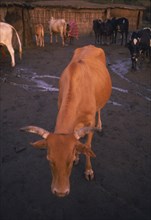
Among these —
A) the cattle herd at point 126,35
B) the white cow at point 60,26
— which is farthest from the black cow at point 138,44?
the white cow at point 60,26

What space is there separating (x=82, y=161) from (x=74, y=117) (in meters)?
2.09

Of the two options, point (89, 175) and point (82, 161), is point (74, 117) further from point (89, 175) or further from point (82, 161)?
point (82, 161)

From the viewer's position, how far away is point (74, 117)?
167 inches

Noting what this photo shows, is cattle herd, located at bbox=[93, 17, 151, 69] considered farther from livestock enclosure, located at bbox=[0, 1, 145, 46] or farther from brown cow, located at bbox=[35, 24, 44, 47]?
livestock enclosure, located at bbox=[0, 1, 145, 46]

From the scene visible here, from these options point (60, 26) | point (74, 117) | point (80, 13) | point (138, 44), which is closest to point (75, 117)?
point (74, 117)

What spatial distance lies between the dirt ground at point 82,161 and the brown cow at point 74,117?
562 millimetres

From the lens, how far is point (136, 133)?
7.19 meters

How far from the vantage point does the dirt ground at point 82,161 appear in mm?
4789

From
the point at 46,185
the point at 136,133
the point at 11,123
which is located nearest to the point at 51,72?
the point at 11,123

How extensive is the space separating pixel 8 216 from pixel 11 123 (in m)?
3.43

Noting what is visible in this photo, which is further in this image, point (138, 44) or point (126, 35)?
point (126, 35)

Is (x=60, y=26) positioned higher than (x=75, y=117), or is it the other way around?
(x=60, y=26)

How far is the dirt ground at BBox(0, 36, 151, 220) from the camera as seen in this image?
4789 mm

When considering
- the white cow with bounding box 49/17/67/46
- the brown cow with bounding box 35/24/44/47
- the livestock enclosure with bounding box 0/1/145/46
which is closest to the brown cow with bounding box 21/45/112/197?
the brown cow with bounding box 35/24/44/47
